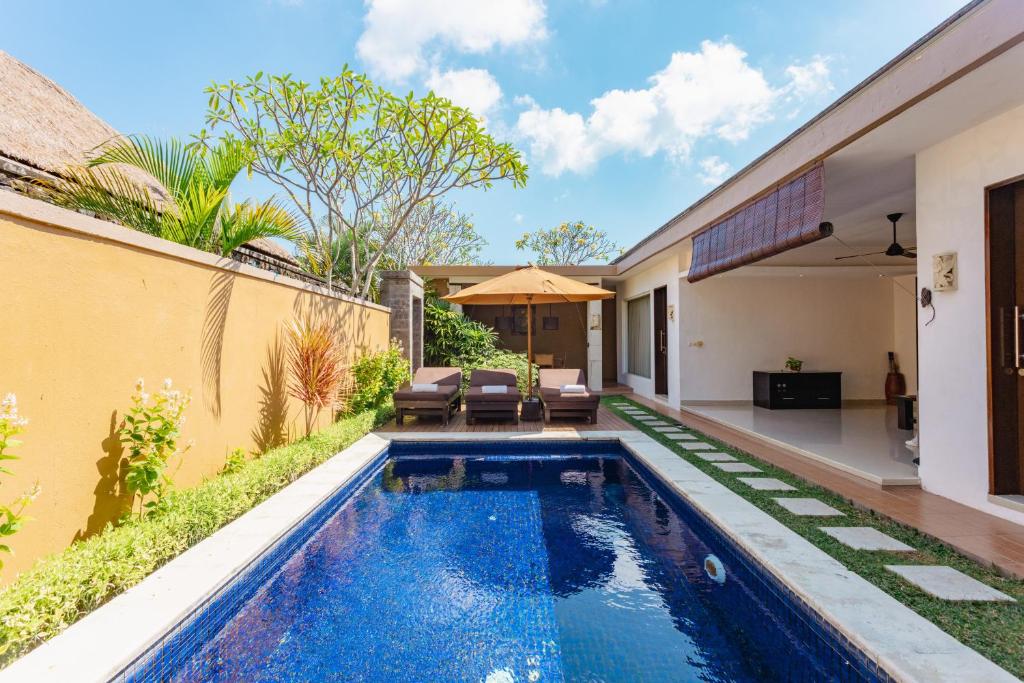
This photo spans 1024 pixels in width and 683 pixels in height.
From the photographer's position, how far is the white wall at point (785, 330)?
37.0 ft

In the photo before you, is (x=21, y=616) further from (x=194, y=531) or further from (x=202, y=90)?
(x=202, y=90)

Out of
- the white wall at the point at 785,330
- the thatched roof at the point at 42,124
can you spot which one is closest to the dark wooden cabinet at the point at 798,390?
the white wall at the point at 785,330

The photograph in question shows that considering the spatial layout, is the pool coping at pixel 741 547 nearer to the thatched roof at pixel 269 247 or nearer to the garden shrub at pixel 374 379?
the garden shrub at pixel 374 379

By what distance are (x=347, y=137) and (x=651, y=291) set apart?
25.1 feet

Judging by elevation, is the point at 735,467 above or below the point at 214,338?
below

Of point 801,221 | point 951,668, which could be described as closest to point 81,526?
point 951,668

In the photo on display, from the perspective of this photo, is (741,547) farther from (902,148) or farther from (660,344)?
(660,344)

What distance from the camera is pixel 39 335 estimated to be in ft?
9.56

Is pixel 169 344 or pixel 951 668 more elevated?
pixel 169 344

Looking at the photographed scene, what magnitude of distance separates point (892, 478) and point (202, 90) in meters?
10.0

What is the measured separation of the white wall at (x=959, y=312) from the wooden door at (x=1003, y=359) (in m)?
0.07

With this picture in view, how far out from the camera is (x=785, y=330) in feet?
38.3

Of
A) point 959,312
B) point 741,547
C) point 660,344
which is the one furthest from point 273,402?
point 660,344

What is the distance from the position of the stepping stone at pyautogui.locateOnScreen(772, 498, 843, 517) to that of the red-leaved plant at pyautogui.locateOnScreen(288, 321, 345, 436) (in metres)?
5.11
